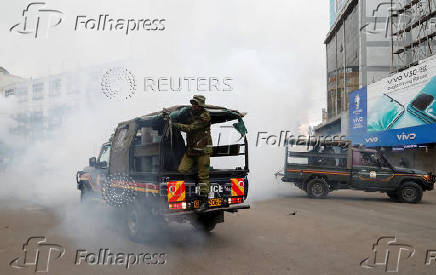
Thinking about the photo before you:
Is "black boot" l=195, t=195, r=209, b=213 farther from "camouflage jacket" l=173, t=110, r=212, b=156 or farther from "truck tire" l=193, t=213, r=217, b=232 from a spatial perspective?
"truck tire" l=193, t=213, r=217, b=232

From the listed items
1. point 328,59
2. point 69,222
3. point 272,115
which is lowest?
point 69,222

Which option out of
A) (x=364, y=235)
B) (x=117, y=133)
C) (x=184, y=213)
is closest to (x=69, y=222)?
(x=117, y=133)

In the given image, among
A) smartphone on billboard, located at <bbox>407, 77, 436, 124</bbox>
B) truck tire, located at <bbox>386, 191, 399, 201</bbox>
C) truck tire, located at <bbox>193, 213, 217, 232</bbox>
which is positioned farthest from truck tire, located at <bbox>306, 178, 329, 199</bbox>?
smartphone on billboard, located at <bbox>407, 77, 436, 124</bbox>

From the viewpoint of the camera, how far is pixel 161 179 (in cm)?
526

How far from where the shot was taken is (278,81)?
14.5 metres

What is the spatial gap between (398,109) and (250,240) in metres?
20.5

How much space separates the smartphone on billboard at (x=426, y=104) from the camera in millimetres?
19234

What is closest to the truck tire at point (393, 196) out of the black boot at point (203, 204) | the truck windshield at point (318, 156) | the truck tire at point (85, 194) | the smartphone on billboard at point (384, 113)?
the truck windshield at point (318, 156)

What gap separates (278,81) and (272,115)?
1.51m

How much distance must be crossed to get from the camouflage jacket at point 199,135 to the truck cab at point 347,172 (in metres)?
7.26

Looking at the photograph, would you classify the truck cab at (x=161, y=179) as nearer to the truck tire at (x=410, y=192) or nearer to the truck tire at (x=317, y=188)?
the truck tire at (x=317, y=188)

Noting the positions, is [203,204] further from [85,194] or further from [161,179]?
[85,194]

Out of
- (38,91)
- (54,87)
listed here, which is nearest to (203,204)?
(54,87)

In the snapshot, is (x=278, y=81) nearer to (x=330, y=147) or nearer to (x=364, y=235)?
(x=330, y=147)
